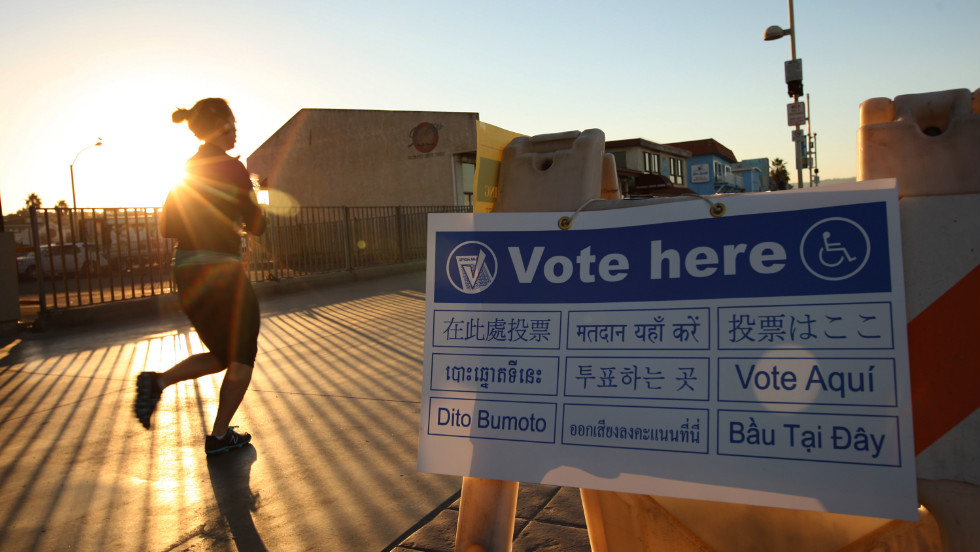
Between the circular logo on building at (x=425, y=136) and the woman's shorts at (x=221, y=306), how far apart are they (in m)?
29.7

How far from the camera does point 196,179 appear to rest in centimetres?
365

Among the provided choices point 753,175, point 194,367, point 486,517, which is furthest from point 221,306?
point 753,175

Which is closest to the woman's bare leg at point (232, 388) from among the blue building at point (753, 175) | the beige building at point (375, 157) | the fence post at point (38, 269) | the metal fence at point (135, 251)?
the metal fence at point (135, 251)

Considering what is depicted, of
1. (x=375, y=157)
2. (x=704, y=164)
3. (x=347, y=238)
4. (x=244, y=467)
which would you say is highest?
(x=704, y=164)

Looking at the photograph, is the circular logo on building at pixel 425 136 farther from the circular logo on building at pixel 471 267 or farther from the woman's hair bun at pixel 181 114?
the circular logo on building at pixel 471 267

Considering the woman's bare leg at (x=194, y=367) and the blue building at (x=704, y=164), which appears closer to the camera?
the woman's bare leg at (x=194, y=367)

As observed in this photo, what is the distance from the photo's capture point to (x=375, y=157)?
33844 millimetres

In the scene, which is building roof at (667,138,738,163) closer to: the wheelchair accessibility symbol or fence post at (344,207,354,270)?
fence post at (344,207,354,270)

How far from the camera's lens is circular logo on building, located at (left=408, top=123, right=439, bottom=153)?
3278 cm

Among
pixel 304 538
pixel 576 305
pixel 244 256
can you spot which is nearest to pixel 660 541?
pixel 576 305

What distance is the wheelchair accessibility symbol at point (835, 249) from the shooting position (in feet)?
4.23

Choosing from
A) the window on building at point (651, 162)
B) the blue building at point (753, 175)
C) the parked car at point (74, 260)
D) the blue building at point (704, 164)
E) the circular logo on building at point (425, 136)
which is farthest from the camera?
the blue building at point (753, 175)

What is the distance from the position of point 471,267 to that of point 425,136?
106 feet

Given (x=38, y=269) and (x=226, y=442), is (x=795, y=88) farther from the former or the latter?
(x=226, y=442)
